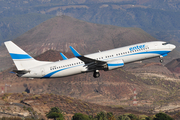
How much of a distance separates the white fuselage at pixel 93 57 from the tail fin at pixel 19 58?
5.39 ft

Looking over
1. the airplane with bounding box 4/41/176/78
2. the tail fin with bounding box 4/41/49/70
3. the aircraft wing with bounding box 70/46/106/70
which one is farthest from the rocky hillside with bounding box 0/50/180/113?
the aircraft wing with bounding box 70/46/106/70

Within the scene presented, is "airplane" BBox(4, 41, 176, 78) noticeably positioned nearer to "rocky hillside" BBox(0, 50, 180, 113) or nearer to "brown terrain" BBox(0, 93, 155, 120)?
"brown terrain" BBox(0, 93, 155, 120)

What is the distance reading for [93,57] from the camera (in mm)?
63656

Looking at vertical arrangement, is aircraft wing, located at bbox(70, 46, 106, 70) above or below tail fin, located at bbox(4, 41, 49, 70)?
below

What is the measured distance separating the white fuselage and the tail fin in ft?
5.39

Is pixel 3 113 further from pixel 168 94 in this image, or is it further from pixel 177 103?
pixel 168 94

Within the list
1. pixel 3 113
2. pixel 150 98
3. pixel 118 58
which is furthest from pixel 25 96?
pixel 150 98

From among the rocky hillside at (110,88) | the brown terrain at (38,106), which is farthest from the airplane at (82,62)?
the rocky hillside at (110,88)

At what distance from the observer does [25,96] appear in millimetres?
100250

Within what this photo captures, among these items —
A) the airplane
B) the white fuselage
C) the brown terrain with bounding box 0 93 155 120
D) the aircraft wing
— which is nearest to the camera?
the aircraft wing

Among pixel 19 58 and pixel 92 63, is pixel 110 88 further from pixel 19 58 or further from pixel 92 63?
pixel 19 58

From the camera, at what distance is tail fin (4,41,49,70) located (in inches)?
2490

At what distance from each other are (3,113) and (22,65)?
23.0 metres

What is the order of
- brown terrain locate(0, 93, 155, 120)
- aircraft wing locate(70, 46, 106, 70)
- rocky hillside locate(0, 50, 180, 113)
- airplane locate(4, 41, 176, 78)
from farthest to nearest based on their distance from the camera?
rocky hillside locate(0, 50, 180, 113)
brown terrain locate(0, 93, 155, 120)
airplane locate(4, 41, 176, 78)
aircraft wing locate(70, 46, 106, 70)
